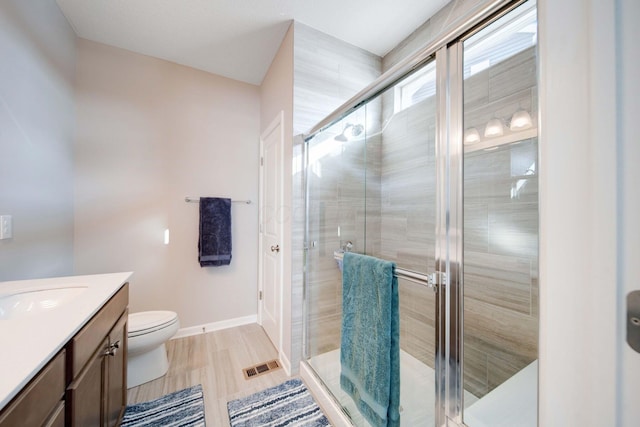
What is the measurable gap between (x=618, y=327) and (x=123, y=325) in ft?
5.77

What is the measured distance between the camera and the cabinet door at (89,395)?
74cm

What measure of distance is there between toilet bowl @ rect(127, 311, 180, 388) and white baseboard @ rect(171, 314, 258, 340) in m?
0.47

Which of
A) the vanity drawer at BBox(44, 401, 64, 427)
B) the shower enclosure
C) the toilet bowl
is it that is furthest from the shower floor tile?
the vanity drawer at BBox(44, 401, 64, 427)

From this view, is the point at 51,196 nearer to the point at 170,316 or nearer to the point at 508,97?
the point at 170,316

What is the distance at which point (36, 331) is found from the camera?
2.26 feet

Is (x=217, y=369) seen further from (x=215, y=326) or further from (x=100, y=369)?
(x=100, y=369)

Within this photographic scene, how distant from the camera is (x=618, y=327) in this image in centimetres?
31

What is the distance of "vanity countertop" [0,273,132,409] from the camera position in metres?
0.52

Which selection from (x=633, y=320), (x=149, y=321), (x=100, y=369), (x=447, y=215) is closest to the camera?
(x=633, y=320)

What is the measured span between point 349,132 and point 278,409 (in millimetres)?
1847

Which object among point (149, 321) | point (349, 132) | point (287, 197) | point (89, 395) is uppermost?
point (349, 132)

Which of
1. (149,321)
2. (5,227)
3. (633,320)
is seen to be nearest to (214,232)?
(149,321)

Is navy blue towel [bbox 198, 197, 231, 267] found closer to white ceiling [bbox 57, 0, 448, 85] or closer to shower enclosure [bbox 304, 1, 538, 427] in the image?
shower enclosure [bbox 304, 1, 538, 427]

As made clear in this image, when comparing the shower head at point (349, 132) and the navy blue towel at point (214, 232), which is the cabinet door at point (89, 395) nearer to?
the navy blue towel at point (214, 232)
